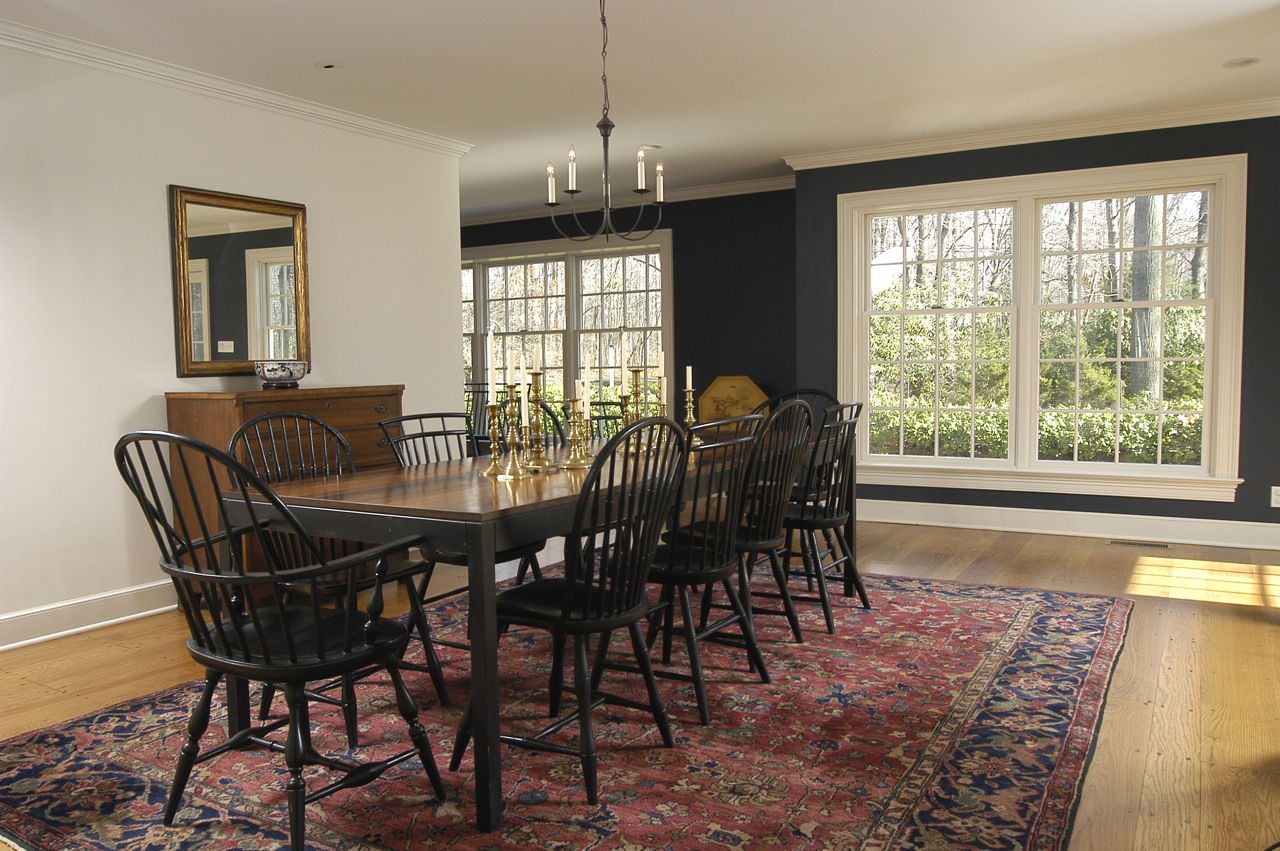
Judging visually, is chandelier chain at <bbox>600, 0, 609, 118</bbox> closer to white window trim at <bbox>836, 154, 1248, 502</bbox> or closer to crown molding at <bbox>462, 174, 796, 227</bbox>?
white window trim at <bbox>836, 154, 1248, 502</bbox>

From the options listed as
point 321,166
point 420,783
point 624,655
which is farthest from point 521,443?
point 321,166

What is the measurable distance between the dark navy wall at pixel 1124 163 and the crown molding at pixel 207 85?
2.50 m

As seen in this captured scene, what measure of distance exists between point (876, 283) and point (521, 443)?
3997mm

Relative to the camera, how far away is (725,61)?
435cm

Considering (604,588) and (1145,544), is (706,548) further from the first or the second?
(1145,544)

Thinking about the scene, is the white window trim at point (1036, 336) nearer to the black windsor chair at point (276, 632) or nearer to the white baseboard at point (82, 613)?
the white baseboard at point (82, 613)

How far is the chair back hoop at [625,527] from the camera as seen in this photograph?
7.57ft

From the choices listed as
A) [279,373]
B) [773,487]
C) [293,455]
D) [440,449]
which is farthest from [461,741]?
[440,449]

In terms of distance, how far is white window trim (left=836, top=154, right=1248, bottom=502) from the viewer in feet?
17.5

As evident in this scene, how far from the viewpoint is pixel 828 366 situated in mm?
6562

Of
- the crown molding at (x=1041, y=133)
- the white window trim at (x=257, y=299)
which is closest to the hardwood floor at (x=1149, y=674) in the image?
the white window trim at (x=257, y=299)

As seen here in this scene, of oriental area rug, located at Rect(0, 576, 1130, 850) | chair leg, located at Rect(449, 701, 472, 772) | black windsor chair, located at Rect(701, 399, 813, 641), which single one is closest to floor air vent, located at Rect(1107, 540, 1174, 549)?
oriental area rug, located at Rect(0, 576, 1130, 850)

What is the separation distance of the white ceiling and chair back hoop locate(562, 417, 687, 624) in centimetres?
206

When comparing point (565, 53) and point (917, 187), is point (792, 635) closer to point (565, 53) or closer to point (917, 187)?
point (565, 53)
